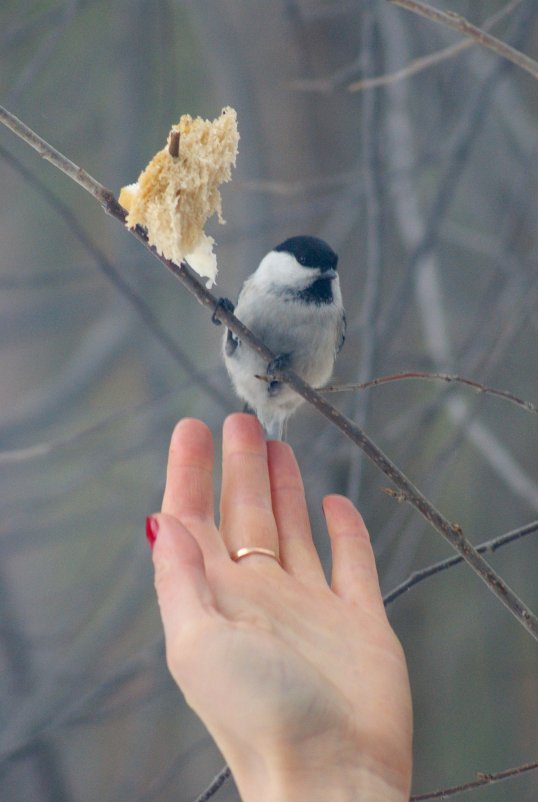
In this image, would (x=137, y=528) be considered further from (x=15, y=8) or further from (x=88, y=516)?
(x=15, y=8)

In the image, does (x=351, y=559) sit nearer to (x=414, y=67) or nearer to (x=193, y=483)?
(x=193, y=483)

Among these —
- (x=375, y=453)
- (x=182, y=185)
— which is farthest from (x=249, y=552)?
(x=182, y=185)

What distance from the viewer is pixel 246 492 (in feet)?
3.39

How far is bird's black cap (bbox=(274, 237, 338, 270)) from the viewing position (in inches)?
51.2

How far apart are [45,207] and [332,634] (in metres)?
1.70

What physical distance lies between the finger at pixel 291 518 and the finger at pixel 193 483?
0.36 feet

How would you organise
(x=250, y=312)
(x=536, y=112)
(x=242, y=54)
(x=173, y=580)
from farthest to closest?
(x=536, y=112)
(x=242, y=54)
(x=250, y=312)
(x=173, y=580)

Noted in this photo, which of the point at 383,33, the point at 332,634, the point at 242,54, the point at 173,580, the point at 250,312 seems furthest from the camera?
the point at 242,54

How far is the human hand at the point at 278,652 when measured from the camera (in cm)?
73

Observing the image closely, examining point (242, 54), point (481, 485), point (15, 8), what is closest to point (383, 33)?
point (242, 54)

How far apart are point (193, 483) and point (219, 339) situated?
1.22 meters

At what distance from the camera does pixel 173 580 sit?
2.47 feet

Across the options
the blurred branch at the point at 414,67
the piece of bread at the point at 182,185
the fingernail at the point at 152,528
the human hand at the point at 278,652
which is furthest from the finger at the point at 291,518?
the blurred branch at the point at 414,67

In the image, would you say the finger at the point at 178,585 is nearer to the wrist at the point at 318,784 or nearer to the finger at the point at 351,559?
the wrist at the point at 318,784
